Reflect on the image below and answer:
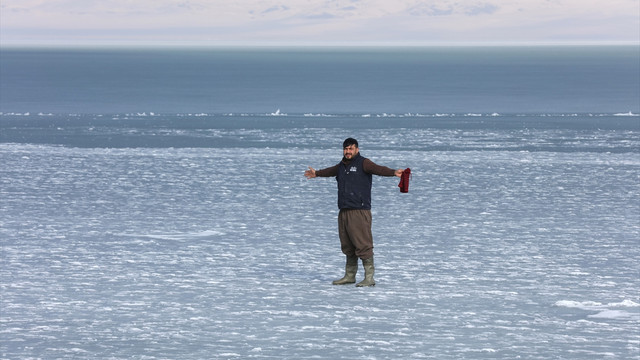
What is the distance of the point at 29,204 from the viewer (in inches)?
610

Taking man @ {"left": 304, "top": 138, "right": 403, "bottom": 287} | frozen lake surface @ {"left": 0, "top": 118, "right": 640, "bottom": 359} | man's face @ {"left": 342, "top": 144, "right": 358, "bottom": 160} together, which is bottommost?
frozen lake surface @ {"left": 0, "top": 118, "right": 640, "bottom": 359}

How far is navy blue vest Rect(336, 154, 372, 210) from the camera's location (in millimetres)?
9680

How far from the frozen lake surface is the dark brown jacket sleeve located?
1.14 m

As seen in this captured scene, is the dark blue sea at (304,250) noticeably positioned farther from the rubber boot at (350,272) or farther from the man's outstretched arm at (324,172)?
the man's outstretched arm at (324,172)

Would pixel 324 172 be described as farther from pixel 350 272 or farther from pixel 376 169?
pixel 350 272

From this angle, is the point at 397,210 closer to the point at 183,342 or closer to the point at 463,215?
the point at 463,215

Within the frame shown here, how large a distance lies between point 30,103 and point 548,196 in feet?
120

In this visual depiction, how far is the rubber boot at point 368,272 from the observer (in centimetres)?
992

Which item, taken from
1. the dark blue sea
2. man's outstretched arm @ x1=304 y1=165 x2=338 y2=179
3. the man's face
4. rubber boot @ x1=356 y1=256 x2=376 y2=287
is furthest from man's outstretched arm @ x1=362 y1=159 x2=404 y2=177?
the dark blue sea

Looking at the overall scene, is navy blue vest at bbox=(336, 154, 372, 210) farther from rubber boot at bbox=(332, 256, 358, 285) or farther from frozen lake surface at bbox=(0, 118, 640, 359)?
frozen lake surface at bbox=(0, 118, 640, 359)

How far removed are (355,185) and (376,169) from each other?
0.33m

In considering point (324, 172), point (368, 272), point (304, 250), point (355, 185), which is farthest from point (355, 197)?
point (304, 250)

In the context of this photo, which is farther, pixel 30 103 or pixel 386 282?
pixel 30 103

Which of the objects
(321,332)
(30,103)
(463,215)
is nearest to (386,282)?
(321,332)
